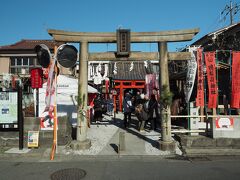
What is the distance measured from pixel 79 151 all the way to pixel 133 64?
60.7 ft

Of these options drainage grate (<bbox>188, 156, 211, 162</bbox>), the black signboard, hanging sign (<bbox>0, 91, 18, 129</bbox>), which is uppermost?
the black signboard

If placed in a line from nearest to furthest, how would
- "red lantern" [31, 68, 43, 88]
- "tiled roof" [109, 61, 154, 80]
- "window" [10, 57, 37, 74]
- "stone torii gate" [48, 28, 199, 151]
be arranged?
"stone torii gate" [48, 28, 199, 151], "red lantern" [31, 68, 43, 88], "tiled roof" [109, 61, 154, 80], "window" [10, 57, 37, 74]

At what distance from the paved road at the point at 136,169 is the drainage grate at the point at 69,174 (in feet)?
0.46

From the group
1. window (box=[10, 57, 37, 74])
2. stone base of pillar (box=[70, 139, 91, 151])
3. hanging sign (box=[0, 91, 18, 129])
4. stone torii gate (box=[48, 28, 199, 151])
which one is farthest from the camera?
window (box=[10, 57, 37, 74])

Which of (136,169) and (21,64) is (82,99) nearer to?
(136,169)

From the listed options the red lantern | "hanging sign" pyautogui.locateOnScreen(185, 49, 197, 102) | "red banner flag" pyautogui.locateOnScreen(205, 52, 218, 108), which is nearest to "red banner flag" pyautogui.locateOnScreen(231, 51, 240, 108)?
"red banner flag" pyautogui.locateOnScreen(205, 52, 218, 108)

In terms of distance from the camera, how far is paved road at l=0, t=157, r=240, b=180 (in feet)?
21.7

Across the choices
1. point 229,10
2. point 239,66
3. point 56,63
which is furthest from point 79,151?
point 229,10

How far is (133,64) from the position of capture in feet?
88.4

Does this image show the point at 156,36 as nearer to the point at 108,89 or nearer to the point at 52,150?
the point at 52,150

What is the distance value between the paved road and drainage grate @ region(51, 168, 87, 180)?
14 cm

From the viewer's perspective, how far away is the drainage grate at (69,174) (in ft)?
21.8

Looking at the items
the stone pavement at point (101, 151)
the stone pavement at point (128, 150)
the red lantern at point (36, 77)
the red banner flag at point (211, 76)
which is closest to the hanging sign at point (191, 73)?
the red banner flag at point (211, 76)

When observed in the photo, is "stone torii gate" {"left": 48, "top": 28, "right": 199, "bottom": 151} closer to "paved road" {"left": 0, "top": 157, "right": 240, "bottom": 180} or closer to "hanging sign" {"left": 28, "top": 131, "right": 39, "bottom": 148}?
"hanging sign" {"left": 28, "top": 131, "right": 39, "bottom": 148}
